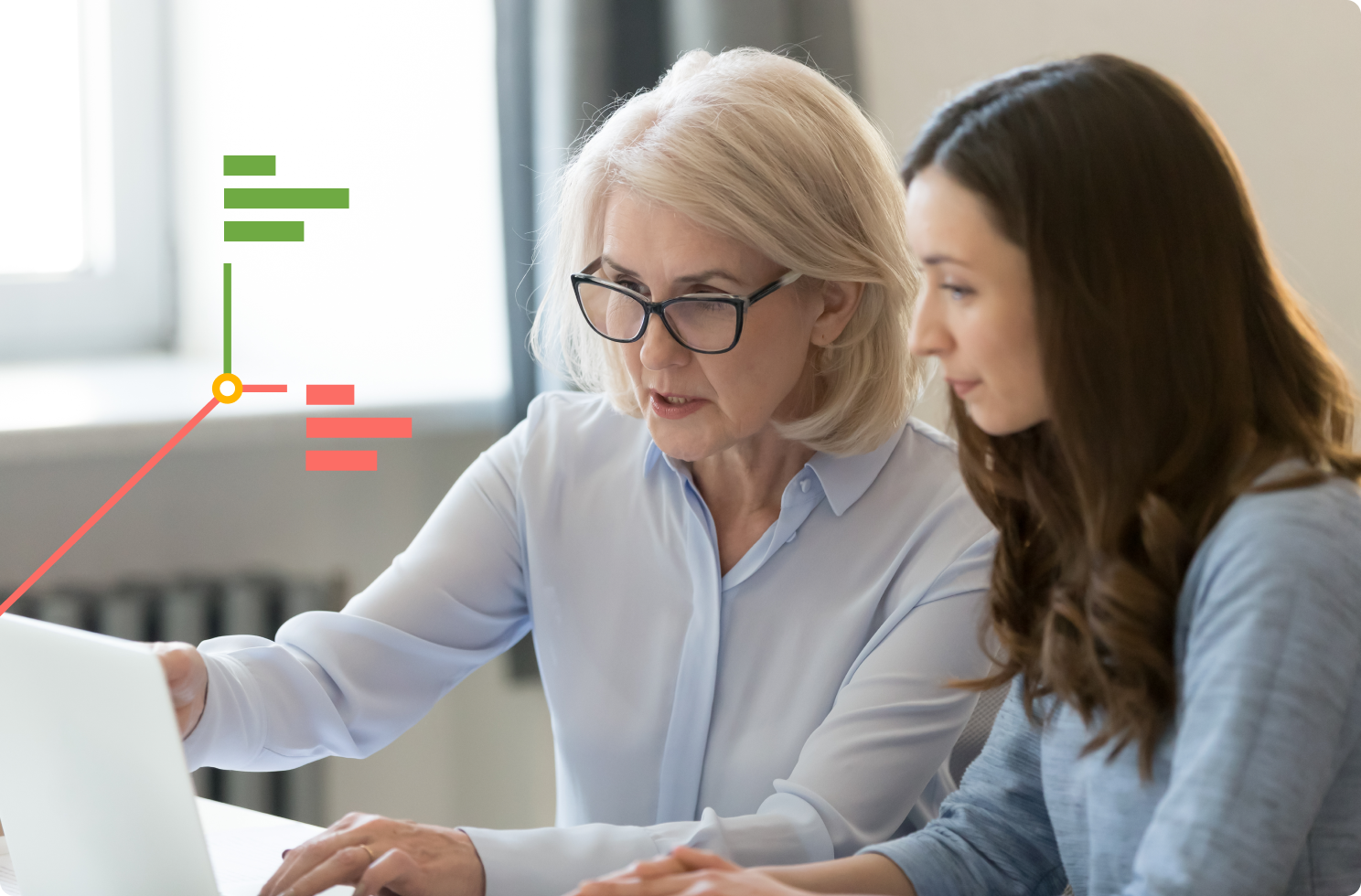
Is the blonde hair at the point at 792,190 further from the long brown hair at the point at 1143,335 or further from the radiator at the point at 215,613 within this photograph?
the radiator at the point at 215,613

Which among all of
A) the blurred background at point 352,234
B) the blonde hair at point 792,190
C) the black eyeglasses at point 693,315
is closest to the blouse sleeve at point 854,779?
the blonde hair at point 792,190

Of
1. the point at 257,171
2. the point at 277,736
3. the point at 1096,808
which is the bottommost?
the point at 277,736

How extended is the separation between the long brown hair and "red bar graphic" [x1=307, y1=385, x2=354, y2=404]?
1528 mm

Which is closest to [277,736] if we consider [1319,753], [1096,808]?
[1096,808]

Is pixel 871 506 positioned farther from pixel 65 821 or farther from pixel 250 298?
pixel 250 298

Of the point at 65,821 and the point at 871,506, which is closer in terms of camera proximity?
the point at 65,821

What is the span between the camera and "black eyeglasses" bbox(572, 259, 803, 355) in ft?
4.02

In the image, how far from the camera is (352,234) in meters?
2.19

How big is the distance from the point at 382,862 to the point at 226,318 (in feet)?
4.86

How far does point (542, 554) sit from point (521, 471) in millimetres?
Result: 101

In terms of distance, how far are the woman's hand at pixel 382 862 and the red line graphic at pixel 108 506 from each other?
1.06 meters

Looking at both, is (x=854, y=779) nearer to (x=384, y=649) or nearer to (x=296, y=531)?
(x=384, y=649)

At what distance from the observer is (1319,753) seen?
71cm

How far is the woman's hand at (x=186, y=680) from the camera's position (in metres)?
1.13
